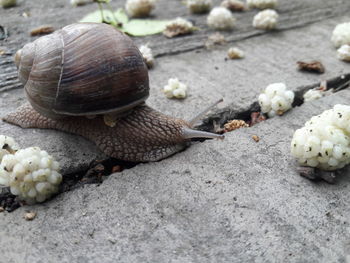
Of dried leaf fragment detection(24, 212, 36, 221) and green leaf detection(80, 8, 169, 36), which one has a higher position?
green leaf detection(80, 8, 169, 36)

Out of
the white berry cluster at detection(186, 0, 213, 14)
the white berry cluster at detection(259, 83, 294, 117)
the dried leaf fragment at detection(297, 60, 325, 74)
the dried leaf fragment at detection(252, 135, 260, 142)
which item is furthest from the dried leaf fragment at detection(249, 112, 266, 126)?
the white berry cluster at detection(186, 0, 213, 14)

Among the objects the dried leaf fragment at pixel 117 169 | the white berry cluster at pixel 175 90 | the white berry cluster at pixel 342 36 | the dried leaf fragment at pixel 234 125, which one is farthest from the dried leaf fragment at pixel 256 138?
the white berry cluster at pixel 342 36

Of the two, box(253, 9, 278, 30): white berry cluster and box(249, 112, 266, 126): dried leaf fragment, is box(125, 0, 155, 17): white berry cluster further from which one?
box(249, 112, 266, 126): dried leaf fragment

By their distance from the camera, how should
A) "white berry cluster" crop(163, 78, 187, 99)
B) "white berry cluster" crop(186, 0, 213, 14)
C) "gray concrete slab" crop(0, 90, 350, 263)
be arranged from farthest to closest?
"white berry cluster" crop(186, 0, 213, 14) < "white berry cluster" crop(163, 78, 187, 99) < "gray concrete slab" crop(0, 90, 350, 263)

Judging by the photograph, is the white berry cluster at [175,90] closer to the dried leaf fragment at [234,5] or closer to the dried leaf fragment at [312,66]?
the dried leaf fragment at [312,66]

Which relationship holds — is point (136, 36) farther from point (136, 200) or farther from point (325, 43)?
point (136, 200)

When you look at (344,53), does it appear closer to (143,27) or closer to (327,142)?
(327,142)
